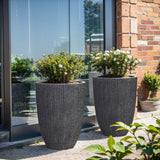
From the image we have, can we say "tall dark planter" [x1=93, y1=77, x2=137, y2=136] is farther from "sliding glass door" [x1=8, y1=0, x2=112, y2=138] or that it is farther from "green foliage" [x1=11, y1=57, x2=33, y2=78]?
"green foliage" [x1=11, y1=57, x2=33, y2=78]

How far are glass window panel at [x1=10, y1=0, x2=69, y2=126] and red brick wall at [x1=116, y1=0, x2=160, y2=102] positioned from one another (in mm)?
1223

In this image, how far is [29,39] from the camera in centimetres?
349

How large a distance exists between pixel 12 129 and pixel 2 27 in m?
1.26

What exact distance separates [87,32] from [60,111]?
1.57m

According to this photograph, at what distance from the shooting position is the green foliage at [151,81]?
16.4 feet

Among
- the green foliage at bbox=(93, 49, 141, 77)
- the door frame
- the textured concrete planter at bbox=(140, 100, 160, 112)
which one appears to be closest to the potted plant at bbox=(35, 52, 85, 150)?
the door frame

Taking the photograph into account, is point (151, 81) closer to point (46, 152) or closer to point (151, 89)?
point (151, 89)

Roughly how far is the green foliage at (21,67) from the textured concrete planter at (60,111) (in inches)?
22.4

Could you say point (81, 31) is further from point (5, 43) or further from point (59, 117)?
point (59, 117)

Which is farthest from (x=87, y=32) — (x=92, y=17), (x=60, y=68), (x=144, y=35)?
(x=144, y=35)

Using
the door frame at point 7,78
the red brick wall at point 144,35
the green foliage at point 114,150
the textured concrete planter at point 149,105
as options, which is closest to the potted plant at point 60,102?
the door frame at point 7,78

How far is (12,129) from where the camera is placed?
3332 millimetres

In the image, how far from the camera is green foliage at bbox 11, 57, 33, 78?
3438 mm

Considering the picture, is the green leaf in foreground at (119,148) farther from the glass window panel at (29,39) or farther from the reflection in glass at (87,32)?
the reflection in glass at (87,32)
